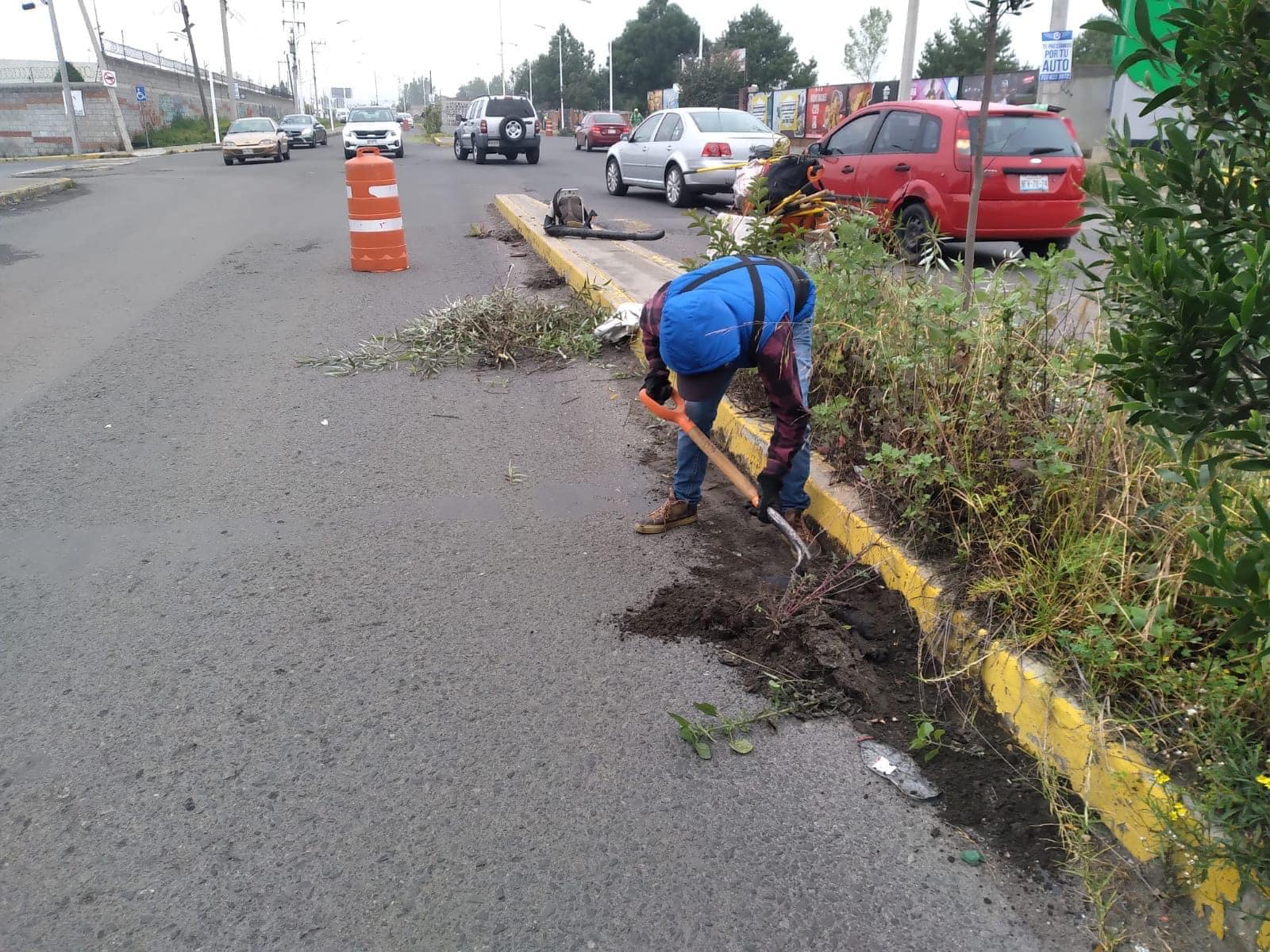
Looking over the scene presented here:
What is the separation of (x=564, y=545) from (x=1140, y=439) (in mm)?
2291

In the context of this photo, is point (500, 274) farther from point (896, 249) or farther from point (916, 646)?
point (916, 646)

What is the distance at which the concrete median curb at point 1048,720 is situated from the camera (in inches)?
81.7

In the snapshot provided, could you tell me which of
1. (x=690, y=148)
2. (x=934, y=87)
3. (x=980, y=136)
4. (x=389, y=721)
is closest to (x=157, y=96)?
(x=934, y=87)

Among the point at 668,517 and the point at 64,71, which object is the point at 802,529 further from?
the point at 64,71

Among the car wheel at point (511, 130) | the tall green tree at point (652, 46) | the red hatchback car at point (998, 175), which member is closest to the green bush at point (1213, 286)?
the red hatchback car at point (998, 175)

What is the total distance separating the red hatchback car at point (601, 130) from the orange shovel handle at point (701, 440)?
3516 cm

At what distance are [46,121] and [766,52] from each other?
1905 inches

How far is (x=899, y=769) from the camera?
2.70 meters

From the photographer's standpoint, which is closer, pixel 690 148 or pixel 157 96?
pixel 690 148

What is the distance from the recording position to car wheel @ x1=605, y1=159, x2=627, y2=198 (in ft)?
58.5

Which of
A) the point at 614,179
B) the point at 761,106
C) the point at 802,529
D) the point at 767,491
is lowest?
the point at 802,529

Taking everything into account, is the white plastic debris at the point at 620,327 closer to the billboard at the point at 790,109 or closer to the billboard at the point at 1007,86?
the billboard at the point at 1007,86

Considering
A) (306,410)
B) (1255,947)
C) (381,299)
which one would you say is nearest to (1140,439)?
(1255,947)

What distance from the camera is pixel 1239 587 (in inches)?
62.8
